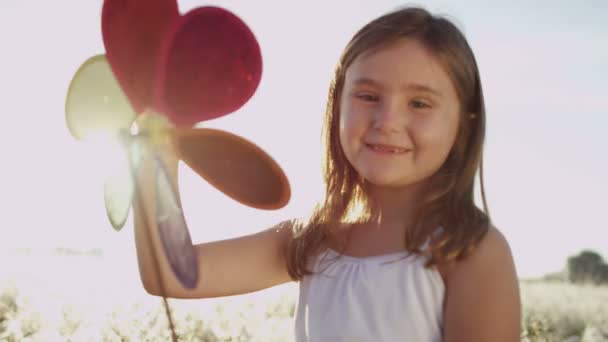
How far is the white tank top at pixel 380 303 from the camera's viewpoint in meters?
2.01

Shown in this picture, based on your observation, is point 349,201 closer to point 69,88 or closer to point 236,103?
point 236,103

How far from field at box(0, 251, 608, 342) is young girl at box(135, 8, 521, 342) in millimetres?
473

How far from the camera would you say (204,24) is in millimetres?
1620

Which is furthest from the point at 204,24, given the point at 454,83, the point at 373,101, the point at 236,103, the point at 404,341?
the point at 404,341

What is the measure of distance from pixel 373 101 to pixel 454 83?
20cm

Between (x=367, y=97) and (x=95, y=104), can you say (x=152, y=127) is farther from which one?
(x=367, y=97)

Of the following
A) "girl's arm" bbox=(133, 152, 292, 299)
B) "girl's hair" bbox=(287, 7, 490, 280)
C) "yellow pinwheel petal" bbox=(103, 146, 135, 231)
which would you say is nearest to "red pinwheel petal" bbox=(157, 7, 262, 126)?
"yellow pinwheel petal" bbox=(103, 146, 135, 231)

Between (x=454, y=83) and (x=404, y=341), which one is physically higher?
(x=454, y=83)

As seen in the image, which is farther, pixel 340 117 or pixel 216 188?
pixel 340 117

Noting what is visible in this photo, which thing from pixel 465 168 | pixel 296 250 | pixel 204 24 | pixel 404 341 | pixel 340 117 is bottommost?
pixel 404 341

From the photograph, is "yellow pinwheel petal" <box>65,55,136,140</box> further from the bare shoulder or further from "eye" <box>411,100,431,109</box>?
the bare shoulder

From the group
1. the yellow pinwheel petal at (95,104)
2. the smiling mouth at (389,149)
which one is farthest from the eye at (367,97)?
the yellow pinwheel petal at (95,104)

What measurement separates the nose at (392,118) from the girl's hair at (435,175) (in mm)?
158

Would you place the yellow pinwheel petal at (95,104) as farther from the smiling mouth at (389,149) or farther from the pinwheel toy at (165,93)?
the smiling mouth at (389,149)
